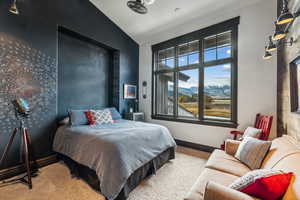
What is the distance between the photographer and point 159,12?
10.1 ft

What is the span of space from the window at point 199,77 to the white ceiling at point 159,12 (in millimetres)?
→ 372

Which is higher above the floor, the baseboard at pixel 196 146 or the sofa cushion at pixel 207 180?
the sofa cushion at pixel 207 180

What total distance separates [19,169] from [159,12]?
4167mm

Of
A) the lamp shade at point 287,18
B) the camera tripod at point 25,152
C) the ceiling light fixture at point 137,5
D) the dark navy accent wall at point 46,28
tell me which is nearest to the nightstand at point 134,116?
the dark navy accent wall at point 46,28

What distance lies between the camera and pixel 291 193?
31.3 inches

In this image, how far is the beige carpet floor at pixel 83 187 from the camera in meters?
1.64

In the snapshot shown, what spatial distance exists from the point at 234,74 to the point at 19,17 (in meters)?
4.20

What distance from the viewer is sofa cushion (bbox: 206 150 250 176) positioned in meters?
1.42

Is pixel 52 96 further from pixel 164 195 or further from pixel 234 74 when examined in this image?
pixel 234 74

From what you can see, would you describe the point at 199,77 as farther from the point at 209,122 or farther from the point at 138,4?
the point at 138,4

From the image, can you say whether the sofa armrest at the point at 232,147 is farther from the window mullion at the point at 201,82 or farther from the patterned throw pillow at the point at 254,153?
A: the window mullion at the point at 201,82

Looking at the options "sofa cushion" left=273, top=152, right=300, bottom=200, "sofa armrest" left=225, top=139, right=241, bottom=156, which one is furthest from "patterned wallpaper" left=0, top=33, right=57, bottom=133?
"sofa cushion" left=273, top=152, right=300, bottom=200

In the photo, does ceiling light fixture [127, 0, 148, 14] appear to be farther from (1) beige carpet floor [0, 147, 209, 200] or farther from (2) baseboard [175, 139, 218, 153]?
(2) baseboard [175, 139, 218, 153]

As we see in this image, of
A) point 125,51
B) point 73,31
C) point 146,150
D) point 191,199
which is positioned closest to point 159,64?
point 125,51
